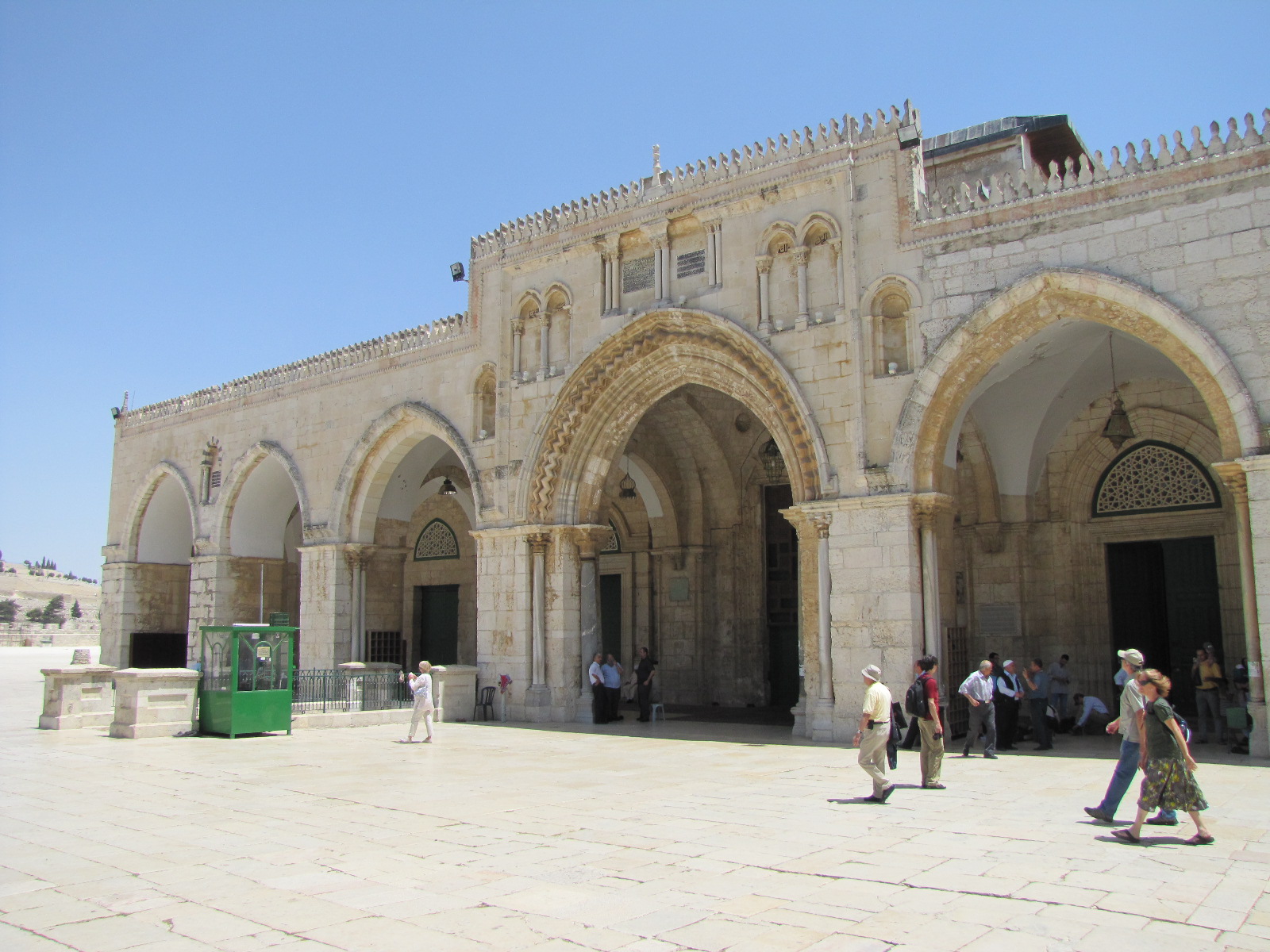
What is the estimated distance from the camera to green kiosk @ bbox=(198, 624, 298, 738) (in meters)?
12.0

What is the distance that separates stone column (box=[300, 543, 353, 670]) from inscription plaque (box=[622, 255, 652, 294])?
6.80 metres

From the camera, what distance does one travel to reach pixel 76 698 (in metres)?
13.2

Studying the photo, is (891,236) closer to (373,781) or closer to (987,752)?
(987,752)

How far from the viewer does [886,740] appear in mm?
7332

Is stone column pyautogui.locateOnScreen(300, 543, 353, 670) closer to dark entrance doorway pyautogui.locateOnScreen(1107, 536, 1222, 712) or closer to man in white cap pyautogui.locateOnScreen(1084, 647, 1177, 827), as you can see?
dark entrance doorway pyautogui.locateOnScreen(1107, 536, 1222, 712)

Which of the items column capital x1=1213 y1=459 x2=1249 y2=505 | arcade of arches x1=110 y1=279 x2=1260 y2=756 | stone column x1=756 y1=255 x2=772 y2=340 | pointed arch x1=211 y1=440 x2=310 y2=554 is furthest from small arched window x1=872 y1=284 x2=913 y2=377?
pointed arch x1=211 y1=440 x2=310 y2=554

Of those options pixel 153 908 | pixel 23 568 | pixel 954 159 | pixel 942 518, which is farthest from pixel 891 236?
pixel 23 568

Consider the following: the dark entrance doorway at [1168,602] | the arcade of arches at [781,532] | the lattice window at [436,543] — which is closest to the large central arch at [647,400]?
the arcade of arches at [781,532]

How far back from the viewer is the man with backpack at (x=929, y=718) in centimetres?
782

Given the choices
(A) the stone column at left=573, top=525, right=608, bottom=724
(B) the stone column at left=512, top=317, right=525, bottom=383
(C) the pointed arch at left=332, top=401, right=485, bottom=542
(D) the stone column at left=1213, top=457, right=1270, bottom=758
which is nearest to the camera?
(D) the stone column at left=1213, top=457, right=1270, bottom=758

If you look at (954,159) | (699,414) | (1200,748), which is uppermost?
(954,159)

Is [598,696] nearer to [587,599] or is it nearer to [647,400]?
[587,599]

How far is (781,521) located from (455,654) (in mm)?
7488

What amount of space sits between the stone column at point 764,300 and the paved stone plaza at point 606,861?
207 inches
